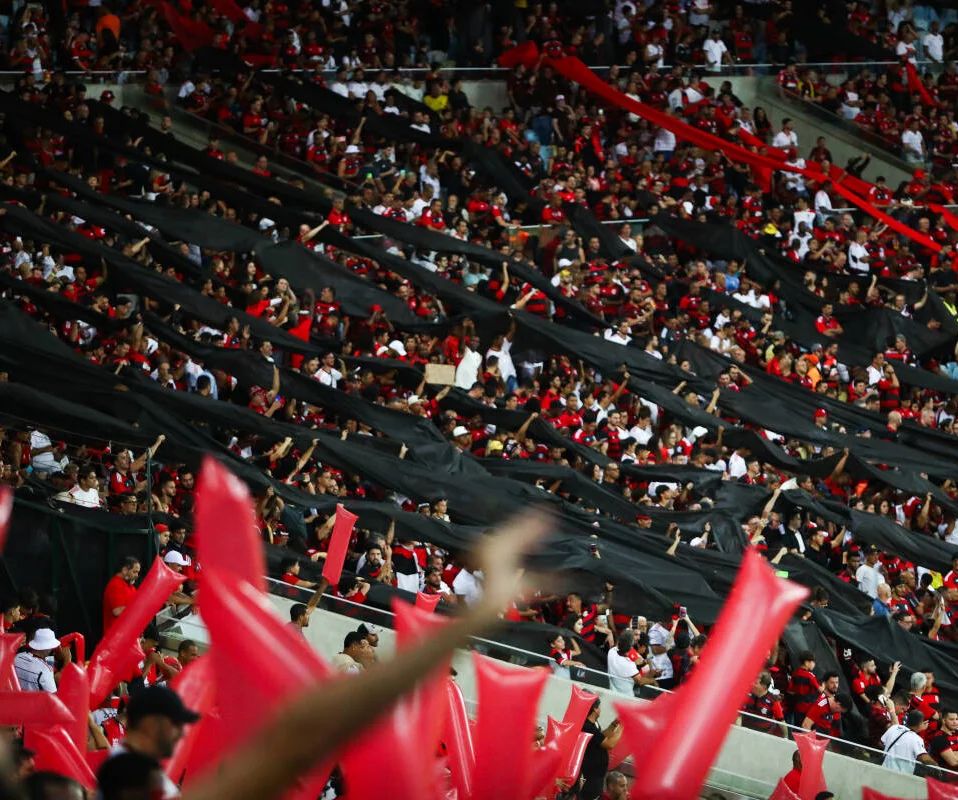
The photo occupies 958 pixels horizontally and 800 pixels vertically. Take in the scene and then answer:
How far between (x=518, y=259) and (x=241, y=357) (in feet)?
16.0

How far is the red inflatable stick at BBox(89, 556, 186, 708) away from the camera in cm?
848

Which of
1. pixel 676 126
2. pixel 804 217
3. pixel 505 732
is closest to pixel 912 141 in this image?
pixel 804 217

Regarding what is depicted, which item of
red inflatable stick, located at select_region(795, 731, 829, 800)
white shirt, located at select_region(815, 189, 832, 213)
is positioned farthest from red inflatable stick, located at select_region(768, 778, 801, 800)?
white shirt, located at select_region(815, 189, 832, 213)

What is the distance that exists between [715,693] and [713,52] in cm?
2262

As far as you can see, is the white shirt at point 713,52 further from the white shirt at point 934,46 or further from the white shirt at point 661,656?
the white shirt at point 661,656

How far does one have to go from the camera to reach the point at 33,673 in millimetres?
8398

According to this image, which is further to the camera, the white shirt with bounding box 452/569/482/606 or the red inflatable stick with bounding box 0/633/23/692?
the white shirt with bounding box 452/569/482/606

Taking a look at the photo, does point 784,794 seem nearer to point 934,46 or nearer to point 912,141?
point 912,141

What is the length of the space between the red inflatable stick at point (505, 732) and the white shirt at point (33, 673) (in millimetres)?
5039

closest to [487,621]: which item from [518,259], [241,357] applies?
[241,357]

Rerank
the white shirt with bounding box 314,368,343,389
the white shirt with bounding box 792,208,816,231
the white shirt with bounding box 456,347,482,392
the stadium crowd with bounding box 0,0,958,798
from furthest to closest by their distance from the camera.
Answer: the white shirt with bounding box 792,208,816,231 → the white shirt with bounding box 456,347,482,392 → the white shirt with bounding box 314,368,343,389 → the stadium crowd with bounding box 0,0,958,798

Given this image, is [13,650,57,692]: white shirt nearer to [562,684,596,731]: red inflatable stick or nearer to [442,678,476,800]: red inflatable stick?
A: [562,684,596,731]: red inflatable stick

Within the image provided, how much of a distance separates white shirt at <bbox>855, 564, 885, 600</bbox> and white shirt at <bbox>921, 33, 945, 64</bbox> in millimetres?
13706

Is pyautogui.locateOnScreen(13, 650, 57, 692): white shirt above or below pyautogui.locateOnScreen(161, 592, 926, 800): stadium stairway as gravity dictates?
above
